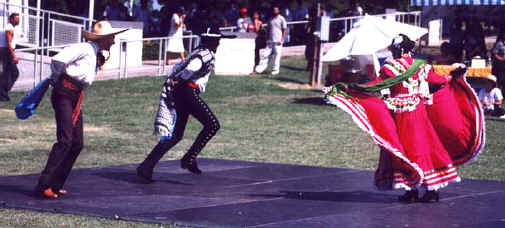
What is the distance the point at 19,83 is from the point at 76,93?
13.8m

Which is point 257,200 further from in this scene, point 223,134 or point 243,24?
point 243,24

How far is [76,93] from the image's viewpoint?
30.2ft

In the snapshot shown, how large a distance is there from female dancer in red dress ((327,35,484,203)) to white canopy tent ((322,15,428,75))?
9.77m

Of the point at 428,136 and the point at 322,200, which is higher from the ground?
the point at 428,136

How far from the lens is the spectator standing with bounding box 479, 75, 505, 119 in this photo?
62.1 feet

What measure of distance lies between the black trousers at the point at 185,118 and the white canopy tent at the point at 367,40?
30.4 feet

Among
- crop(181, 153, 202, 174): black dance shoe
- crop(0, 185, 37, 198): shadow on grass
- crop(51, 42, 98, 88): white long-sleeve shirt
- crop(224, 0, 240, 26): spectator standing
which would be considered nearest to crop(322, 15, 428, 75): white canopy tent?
crop(224, 0, 240, 26): spectator standing

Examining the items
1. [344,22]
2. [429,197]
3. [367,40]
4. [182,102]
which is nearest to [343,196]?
[429,197]

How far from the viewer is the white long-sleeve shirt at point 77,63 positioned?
9.04 m

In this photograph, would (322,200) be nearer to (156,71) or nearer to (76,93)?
(76,93)

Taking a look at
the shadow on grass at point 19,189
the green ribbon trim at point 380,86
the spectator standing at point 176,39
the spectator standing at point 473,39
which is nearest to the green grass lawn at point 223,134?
the shadow on grass at point 19,189

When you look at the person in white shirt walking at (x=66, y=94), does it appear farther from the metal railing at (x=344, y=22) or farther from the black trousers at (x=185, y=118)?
the metal railing at (x=344, y=22)

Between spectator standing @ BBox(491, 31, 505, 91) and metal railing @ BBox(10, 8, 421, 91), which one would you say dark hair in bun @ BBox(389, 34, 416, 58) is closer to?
spectator standing @ BBox(491, 31, 505, 91)

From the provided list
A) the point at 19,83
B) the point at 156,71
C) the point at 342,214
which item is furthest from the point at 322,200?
the point at 156,71
